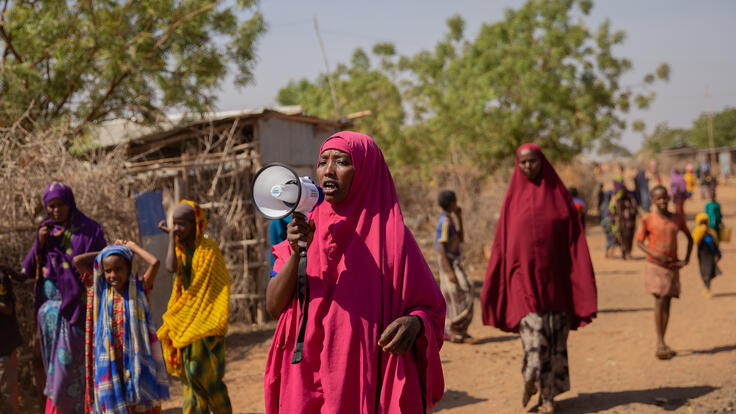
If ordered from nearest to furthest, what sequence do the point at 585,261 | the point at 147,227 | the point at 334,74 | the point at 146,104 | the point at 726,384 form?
the point at 585,261 → the point at 726,384 → the point at 147,227 → the point at 146,104 → the point at 334,74

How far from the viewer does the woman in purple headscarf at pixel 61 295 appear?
4922mm

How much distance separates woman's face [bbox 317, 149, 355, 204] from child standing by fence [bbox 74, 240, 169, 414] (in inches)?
96.5

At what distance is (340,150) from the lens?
2594mm

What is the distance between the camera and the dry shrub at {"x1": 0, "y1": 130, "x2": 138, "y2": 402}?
622cm

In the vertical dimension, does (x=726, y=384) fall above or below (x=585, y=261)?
below

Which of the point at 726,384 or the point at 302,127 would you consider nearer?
the point at 726,384

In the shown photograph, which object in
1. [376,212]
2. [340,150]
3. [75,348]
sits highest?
[340,150]

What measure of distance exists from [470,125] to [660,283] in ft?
52.8

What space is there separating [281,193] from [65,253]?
3301 mm

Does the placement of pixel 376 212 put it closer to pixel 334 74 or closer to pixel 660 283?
pixel 660 283

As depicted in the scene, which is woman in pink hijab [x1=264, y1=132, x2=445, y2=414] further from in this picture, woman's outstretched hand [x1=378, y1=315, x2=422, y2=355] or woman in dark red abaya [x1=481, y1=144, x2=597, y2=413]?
woman in dark red abaya [x1=481, y1=144, x2=597, y2=413]

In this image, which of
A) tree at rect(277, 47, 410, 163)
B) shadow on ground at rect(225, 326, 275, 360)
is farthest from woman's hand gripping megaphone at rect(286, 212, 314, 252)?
tree at rect(277, 47, 410, 163)

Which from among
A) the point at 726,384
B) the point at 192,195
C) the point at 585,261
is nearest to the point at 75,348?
the point at 585,261

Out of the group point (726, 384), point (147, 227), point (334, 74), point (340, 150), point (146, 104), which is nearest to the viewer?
point (340, 150)
